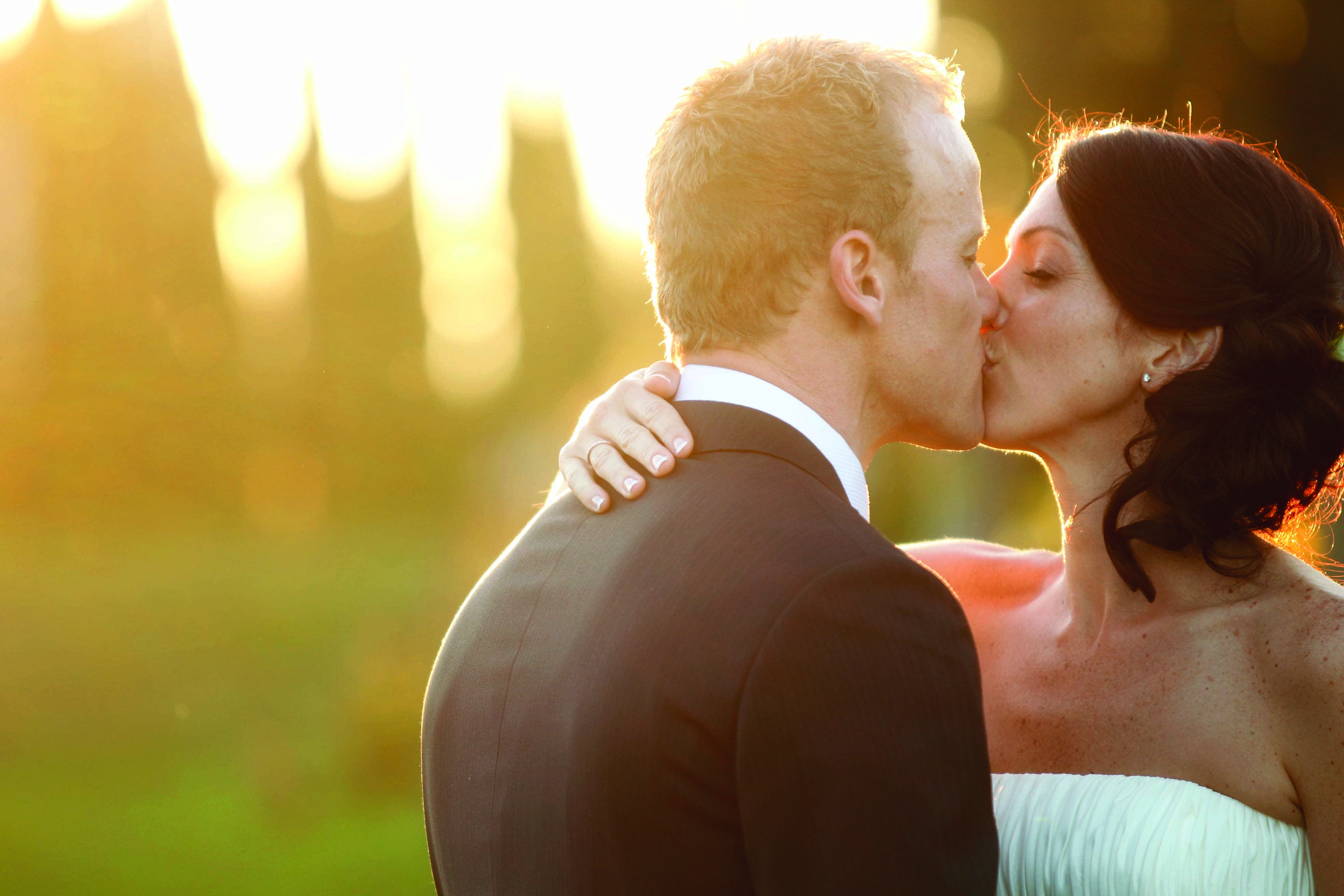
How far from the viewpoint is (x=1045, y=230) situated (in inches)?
135

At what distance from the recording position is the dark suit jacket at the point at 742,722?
1.80 m

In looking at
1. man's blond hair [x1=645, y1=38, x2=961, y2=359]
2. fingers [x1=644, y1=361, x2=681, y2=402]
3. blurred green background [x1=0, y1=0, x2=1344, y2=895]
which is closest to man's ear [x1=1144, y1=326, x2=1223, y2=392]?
man's blond hair [x1=645, y1=38, x2=961, y2=359]

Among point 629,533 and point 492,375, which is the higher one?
point 629,533

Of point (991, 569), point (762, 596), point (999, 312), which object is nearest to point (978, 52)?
point (991, 569)

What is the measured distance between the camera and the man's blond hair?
2.52m

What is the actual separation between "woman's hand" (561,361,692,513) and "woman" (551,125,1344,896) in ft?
4.60

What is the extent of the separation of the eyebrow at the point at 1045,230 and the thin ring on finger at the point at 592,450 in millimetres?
1811

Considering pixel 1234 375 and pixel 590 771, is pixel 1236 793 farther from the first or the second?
pixel 590 771

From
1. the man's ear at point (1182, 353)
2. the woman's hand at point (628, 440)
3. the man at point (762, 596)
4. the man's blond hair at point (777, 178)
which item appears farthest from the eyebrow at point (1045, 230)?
the woman's hand at point (628, 440)

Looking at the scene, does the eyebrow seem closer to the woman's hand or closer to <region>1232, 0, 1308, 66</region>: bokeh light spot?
the woman's hand

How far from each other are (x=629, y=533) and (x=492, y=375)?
1928 centimetres

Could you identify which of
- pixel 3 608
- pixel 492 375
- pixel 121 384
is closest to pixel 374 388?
pixel 492 375

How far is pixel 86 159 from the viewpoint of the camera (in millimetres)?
13172

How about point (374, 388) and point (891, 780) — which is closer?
point (891, 780)
